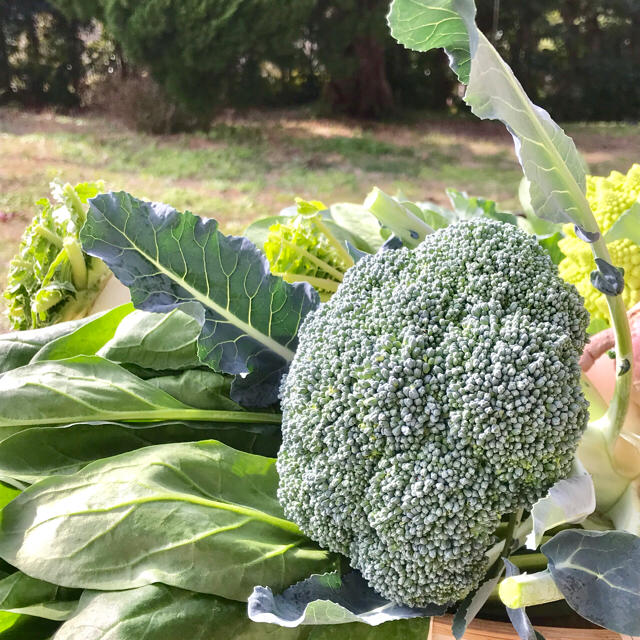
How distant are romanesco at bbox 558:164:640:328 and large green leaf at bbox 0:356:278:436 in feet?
1.32

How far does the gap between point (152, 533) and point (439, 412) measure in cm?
23

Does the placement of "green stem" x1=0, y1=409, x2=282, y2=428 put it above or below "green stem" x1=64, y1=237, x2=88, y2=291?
below

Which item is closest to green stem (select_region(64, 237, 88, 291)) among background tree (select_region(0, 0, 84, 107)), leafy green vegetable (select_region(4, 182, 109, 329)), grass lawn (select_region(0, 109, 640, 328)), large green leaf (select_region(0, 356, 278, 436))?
leafy green vegetable (select_region(4, 182, 109, 329))

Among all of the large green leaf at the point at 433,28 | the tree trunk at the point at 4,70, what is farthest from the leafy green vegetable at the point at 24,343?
the tree trunk at the point at 4,70

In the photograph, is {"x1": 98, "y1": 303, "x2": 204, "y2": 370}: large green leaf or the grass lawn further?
the grass lawn

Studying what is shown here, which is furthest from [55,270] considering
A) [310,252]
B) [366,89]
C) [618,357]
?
[366,89]

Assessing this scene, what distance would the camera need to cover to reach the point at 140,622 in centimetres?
47

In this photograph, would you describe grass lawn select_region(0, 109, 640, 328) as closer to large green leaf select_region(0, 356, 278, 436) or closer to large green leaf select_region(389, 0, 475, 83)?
large green leaf select_region(0, 356, 278, 436)

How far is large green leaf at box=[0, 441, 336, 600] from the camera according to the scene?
0.49m

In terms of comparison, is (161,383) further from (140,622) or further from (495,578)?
(495,578)

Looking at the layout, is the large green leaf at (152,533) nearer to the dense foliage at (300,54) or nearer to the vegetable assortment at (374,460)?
the vegetable assortment at (374,460)

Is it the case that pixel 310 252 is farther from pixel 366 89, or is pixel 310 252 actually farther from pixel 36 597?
pixel 366 89

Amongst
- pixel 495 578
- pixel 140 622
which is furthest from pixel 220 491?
pixel 495 578

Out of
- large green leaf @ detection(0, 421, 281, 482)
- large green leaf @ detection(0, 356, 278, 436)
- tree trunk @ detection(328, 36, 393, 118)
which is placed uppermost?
tree trunk @ detection(328, 36, 393, 118)
